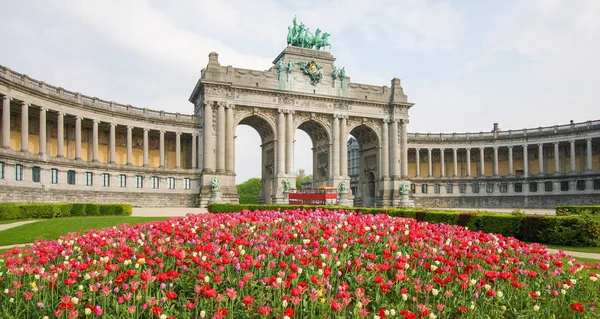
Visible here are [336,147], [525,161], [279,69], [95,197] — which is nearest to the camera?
[95,197]

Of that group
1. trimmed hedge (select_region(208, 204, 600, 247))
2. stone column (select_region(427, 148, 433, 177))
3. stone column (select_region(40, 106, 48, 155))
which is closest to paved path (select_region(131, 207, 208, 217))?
stone column (select_region(40, 106, 48, 155))

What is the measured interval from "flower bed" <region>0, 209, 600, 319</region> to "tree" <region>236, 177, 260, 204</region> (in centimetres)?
12902

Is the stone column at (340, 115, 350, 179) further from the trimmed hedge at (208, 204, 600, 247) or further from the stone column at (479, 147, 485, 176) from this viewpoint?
the trimmed hedge at (208, 204, 600, 247)

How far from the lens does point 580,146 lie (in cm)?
7944

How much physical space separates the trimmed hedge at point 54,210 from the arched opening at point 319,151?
3559 centimetres

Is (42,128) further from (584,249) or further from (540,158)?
(540,158)

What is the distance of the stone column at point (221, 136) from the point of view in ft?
209

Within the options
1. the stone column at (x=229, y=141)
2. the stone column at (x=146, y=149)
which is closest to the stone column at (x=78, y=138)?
the stone column at (x=146, y=149)

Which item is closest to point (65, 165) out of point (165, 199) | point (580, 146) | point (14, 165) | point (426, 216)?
point (14, 165)

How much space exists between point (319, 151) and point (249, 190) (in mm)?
75233

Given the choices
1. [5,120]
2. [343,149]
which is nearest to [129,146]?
[5,120]

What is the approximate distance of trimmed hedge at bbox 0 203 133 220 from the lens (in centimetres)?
3406

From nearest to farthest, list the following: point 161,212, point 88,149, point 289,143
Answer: point 161,212, point 88,149, point 289,143

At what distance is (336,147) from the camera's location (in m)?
70.8
